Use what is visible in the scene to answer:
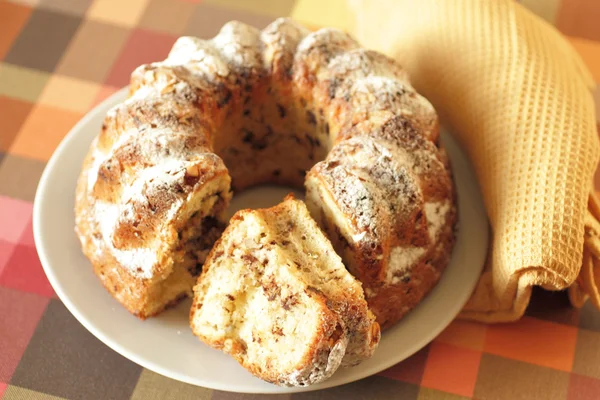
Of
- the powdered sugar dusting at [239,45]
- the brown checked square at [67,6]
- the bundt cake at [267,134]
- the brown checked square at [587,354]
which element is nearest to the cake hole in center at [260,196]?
the bundt cake at [267,134]

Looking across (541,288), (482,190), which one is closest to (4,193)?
(482,190)

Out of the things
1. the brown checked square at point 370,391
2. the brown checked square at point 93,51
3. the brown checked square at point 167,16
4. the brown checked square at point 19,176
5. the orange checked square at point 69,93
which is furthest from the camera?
the brown checked square at point 167,16

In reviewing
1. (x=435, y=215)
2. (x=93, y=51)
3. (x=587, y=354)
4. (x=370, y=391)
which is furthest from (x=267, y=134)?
(x=587, y=354)

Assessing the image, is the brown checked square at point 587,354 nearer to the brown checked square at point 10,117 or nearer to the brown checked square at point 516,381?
the brown checked square at point 516,381

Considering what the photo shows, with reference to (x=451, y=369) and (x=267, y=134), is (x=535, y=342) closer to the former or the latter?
(x=451, y=369)

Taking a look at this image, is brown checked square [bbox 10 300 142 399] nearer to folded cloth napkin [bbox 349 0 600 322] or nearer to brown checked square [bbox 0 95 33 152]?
brown checked square [bbox 0 95 33 152]

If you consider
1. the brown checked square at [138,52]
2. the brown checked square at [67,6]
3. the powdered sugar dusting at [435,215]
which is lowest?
the brown checked square at [138,52]
